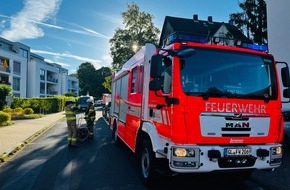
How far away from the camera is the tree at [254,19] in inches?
909

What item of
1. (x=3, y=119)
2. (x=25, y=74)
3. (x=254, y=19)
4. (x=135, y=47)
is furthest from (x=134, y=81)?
(x=25, y=74)

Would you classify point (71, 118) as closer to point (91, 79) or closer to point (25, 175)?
point (25, 175)

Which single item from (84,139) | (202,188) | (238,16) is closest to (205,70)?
(202,188)

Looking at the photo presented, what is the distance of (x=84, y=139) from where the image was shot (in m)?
12.8

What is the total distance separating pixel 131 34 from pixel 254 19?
24.5 meters

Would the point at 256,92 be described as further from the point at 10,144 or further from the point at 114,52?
the point at 114,52

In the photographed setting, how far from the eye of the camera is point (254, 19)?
2344cm

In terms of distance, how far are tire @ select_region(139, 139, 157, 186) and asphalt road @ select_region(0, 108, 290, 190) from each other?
0.57 feet

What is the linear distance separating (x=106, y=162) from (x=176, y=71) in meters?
4.34

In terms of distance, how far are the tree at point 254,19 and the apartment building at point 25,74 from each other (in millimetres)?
39944

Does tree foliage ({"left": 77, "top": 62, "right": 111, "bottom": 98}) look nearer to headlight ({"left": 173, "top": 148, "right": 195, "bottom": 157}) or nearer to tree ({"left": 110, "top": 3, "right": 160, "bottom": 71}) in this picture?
tree ({"left": 110, "top": 3, "right": 160, "bottom": 71})

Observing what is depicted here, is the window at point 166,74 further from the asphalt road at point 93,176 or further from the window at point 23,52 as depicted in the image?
the window at point 23,52

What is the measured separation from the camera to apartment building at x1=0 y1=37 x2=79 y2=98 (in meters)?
52.8

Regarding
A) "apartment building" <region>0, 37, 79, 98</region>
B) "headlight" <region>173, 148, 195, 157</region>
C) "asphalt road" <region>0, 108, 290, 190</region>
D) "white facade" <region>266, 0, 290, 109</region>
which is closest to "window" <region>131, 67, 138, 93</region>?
"asphalt road" <region>0, 108, 290, 190</region>
